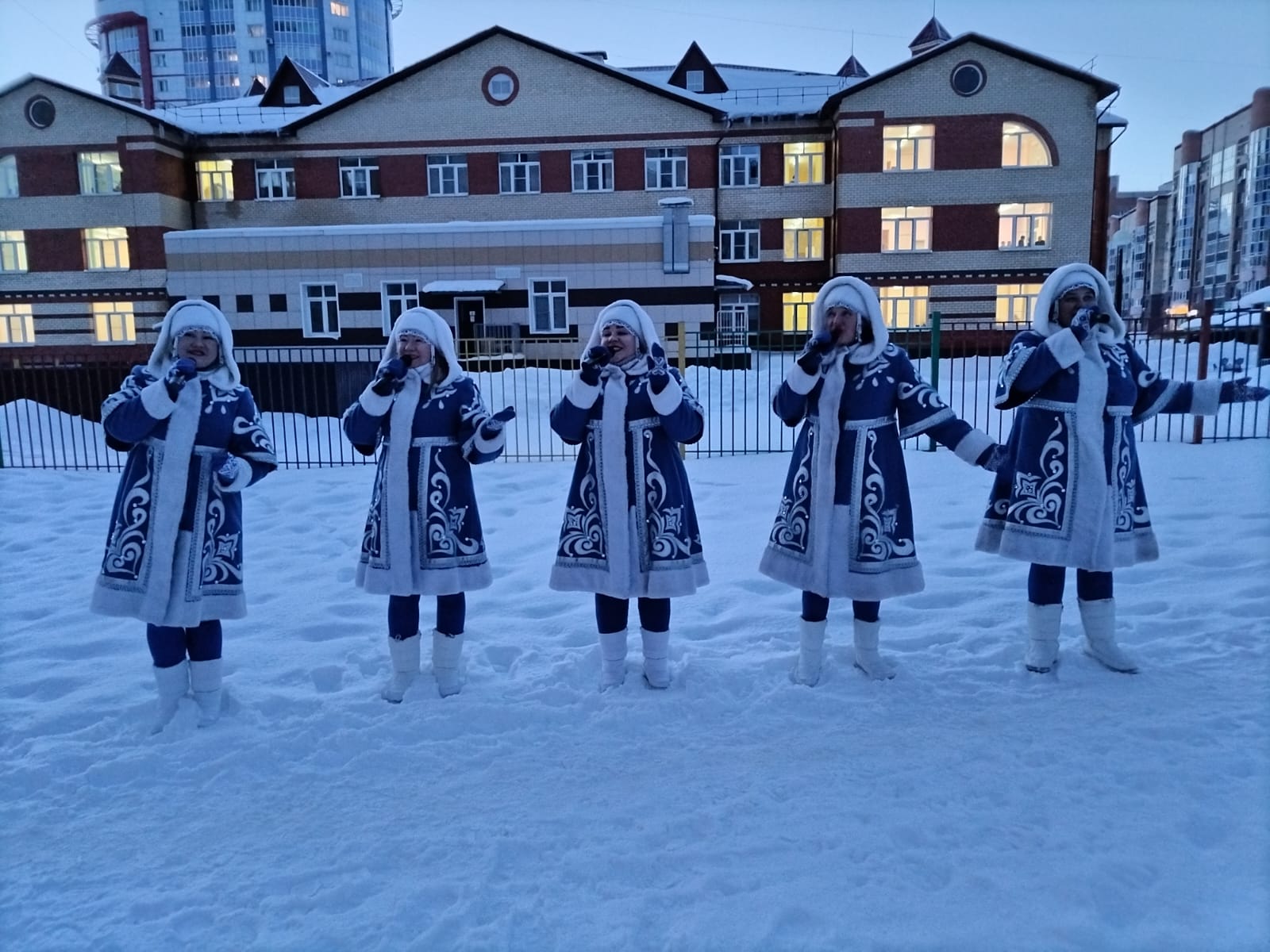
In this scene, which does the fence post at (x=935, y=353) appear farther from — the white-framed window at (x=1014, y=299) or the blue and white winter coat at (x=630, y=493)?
the white-framed window at (x=1014, y=299)

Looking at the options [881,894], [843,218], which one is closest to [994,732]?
[881,894]

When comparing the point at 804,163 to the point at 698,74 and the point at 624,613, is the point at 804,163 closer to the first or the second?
the point at 698,74

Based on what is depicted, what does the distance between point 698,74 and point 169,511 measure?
88.1 ft

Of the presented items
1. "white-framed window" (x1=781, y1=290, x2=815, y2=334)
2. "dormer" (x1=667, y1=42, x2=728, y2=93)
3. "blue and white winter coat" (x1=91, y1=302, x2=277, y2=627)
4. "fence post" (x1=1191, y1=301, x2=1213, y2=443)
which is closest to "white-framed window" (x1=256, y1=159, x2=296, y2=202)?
"dormer" (x1=667, y1=42, x2=728, y2=93)

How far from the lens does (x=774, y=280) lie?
24750mm

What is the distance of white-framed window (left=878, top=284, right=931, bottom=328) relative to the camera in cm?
2361

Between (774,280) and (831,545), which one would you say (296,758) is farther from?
(774,280)

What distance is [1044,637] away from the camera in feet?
13.1

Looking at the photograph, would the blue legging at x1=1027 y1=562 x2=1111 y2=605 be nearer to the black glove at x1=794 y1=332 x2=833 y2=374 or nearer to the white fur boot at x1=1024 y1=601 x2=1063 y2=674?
the white fur boot at x1=1024 y1=601 x2=1063 y2=674

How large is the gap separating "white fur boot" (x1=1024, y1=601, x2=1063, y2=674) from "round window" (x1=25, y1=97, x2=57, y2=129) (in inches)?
1141

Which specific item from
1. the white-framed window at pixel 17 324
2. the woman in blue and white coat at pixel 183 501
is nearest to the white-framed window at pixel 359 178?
the white-framed window at pixel 17 324

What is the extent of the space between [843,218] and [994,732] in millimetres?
22071

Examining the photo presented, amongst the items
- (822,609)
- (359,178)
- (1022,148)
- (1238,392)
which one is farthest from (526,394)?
(1022,148)

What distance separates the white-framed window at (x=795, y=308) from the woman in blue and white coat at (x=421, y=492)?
72.4 feet
